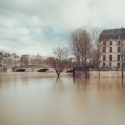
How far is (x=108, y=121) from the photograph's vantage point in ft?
21.9

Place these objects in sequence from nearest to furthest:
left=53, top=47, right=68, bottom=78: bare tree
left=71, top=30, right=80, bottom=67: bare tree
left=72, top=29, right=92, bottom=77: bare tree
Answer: left=53, top=47, right=68, bottom=78: bare tree < left=72, top=29, right=92, bottom=77: bare tree < left=71, top=30, right=80, bottom=67: bare tree

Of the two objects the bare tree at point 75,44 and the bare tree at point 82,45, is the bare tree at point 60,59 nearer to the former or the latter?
the bare tree at point 75,44

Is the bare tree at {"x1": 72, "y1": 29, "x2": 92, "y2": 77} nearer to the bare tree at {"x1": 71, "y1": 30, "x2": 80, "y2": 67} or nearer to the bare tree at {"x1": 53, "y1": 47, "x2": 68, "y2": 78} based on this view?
the bare tree at {"x1": 71, "y1": 30, "x2": 80, "y2": 67}

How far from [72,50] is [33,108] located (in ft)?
108

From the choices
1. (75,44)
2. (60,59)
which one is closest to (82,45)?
(75,44)

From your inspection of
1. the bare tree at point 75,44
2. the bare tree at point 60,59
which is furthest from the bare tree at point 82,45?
the bare tree at point 60,59

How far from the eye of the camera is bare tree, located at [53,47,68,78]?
3584 centimetres

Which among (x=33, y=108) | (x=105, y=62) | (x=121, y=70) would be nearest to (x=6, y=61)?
(x=105, y=62)

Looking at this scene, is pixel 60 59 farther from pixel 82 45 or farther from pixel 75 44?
pixel 82 45

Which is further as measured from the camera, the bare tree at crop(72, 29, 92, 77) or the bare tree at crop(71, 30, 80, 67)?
the bare tree at crop(71, 30, 80, 67)

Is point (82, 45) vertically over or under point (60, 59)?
over

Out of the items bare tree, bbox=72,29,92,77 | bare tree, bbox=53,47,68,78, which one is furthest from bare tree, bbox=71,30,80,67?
bare tree, bbox=53,47,68,78

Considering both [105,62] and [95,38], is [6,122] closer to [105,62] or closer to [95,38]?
[95,38]

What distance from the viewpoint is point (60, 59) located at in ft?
120
